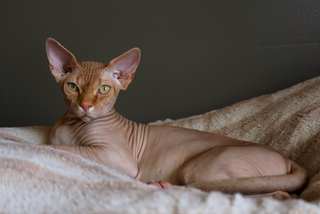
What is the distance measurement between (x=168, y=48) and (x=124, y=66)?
3.51 ft

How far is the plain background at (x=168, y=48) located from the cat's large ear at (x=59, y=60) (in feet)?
3.61

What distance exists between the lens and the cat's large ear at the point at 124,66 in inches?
61.6

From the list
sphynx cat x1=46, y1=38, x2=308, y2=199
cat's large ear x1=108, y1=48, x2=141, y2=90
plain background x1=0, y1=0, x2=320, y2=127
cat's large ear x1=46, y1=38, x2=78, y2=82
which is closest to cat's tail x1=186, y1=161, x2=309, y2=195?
sphynx cat x1=46, y1=38, x2=308, y2=199

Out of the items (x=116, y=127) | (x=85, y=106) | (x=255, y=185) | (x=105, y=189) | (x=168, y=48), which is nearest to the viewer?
(x=105, y=189)

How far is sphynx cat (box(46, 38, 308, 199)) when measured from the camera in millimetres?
1224

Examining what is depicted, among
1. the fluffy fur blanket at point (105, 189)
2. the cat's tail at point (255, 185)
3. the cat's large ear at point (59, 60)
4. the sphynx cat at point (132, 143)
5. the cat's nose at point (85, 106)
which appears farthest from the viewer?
the cat's large ear at point (59, 60)

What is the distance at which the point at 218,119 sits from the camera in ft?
6.59

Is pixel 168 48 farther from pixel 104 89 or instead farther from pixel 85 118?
pixel 85 118

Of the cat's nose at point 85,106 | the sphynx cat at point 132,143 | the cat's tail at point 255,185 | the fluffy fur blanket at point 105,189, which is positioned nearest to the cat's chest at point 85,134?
the sphynx cat at point 132,143

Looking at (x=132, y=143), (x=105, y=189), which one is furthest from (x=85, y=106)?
(x=105, y=189)

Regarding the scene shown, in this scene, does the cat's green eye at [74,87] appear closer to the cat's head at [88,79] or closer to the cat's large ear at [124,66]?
the cat's head at [88,79]

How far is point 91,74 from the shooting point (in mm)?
1476

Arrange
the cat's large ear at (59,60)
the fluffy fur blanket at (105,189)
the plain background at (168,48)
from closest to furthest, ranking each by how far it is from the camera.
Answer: the fluffy fur blanket at (105,189) < the cat's large ear at (59,60) < the plain background at (168,48)

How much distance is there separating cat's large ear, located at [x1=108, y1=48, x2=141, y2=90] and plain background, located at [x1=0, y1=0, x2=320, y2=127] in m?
1.03
